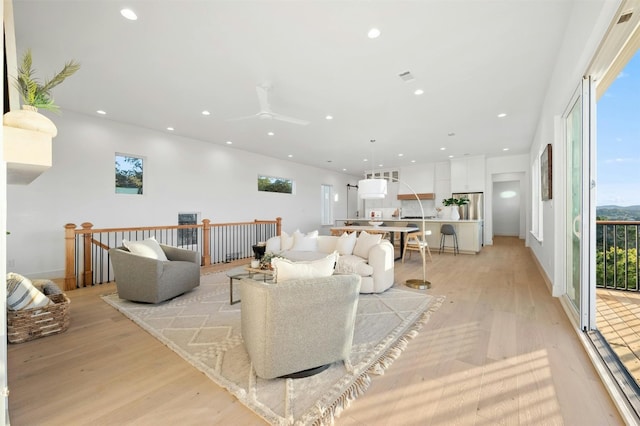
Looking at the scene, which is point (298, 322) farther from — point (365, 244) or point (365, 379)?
point (365, 244)

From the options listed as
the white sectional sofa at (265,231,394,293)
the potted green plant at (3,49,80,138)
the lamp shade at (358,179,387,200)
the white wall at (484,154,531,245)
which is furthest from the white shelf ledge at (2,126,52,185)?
the white wall at (484,154,531,245)

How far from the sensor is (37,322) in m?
2.48

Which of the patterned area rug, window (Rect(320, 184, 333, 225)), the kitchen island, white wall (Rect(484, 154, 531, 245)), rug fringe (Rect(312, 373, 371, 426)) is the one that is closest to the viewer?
rug fringe (Rect(312, 373, 371, 426))

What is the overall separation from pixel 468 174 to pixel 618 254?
18.7 ft

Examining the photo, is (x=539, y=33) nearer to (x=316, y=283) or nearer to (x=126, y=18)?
(x=316, y=283)

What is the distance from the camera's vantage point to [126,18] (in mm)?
2518

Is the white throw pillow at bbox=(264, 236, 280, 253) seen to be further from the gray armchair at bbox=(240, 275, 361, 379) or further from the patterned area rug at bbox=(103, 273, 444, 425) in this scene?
the gray armchair at bbox=(240, 275, 361, 379)

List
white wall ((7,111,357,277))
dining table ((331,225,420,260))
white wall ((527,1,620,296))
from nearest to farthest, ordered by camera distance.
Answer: white wall ((527,1,620,296)), white wall ((7,111,357,277)), dining table ((331,225,420,260))

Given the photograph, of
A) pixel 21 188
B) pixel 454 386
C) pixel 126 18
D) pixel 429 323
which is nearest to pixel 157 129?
pixel 21 188

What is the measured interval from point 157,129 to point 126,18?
150 inches

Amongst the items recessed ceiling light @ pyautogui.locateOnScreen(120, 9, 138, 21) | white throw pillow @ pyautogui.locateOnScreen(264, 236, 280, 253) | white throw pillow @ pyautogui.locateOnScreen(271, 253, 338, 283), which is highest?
recessed ceiling light @ pyautogui.locateOnScreen(120, 9, 138, 21)

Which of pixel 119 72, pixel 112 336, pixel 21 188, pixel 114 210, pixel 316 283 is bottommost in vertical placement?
pixel 112 336

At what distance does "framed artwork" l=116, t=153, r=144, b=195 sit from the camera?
18.3 feet

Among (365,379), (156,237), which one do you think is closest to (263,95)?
(365,379)
